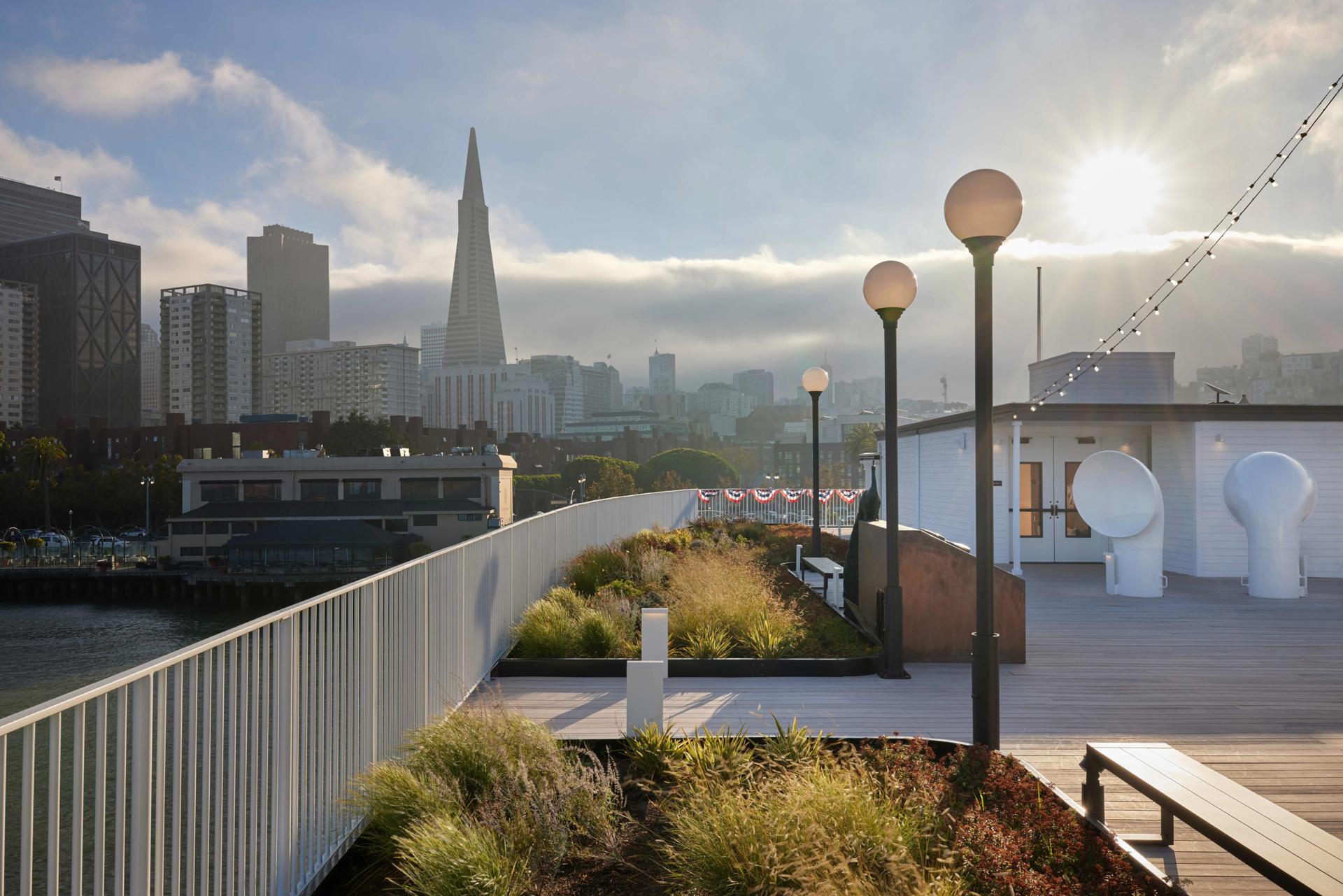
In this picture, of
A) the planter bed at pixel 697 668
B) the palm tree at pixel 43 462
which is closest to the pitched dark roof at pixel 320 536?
the palm tree at pixel 43 462

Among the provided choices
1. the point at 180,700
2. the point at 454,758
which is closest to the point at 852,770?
the point at 454,758

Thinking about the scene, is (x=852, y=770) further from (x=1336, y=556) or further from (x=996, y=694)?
(x=1336, y=556)

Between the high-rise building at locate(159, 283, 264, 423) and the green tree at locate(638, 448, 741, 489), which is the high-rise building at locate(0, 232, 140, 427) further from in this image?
the green tree at locate(638, 448, 741, 489)

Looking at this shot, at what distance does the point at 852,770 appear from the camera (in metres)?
3.82

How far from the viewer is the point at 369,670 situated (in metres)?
4.15

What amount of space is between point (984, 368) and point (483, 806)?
133 inches

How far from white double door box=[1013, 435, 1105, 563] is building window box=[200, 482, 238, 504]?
240ft

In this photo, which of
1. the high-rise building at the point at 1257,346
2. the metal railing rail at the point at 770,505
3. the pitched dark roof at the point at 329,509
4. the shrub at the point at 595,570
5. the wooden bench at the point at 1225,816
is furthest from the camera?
the pitched dark roof at the point at 329,509

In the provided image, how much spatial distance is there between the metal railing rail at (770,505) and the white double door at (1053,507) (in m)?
10.3

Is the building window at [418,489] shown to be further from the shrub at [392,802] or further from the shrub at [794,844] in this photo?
the shrub at [794,844]

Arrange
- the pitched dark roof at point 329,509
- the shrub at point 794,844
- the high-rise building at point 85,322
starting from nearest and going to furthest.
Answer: the shrub at point 794,844, the pitched dark roof at point 329,509, the high-rise building at point 85,322

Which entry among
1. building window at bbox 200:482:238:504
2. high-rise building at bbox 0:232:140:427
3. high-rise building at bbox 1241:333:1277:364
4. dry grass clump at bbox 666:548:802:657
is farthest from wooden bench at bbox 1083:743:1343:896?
high-rise building at bbox 0:232:140:427

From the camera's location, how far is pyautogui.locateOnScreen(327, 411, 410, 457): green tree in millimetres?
99000

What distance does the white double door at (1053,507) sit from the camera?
598 inches
